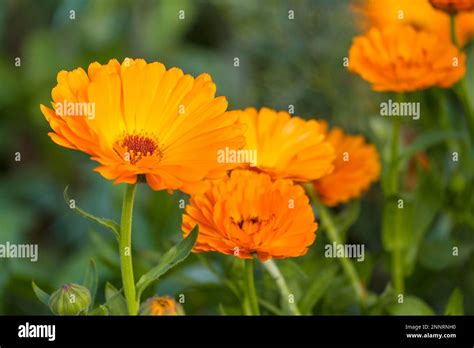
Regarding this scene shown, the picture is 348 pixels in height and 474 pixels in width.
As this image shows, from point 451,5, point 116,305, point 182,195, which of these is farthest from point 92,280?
point 451,5

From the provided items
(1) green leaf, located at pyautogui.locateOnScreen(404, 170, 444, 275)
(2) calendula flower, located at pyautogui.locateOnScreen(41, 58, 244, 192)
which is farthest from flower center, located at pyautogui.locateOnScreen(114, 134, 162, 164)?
(1) green leaf, located at pyautogui.locateOnScreen(404, 170, 444, 275)

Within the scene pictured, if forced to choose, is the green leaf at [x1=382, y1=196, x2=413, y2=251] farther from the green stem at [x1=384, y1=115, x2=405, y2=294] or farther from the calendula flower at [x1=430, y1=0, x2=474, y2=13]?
the calendula flower at [x1=430, y1=0, x2=474, y2=13]

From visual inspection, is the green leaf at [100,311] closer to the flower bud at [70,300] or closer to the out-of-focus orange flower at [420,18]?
the flower bud at [70,300]

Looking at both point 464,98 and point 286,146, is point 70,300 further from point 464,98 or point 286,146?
point 464,98

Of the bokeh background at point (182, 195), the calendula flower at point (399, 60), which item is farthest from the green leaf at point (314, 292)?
the calendula flower at point (399, 60)

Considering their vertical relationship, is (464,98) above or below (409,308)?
above

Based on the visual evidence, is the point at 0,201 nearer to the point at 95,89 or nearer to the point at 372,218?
the point at 372,218

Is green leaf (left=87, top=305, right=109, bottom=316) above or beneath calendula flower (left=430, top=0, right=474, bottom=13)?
beneath
